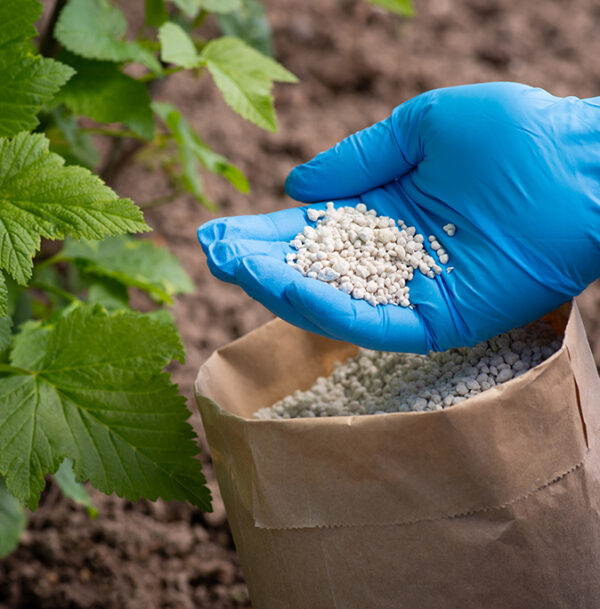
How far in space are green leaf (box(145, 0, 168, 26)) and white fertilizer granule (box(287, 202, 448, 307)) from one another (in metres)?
0.56

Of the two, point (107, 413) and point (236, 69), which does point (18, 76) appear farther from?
point (107, 413)

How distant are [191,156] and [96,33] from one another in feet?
1.13

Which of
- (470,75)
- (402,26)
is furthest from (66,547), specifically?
(402,26)

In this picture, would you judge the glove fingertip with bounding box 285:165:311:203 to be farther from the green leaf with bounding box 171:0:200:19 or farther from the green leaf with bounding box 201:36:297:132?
the green leaf with bounding box 171:0:200:19

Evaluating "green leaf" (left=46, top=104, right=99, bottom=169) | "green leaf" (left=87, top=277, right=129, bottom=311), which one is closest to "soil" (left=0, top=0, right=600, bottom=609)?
"green leaf" (left=87, top=277, right=129, bottom=311)

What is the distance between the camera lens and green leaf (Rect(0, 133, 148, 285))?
3.01ft

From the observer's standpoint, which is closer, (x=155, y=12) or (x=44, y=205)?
(x=44, y=205)

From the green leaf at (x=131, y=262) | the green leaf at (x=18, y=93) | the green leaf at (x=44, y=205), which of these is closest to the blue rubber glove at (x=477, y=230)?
the green leaf at (x=44, y=205)

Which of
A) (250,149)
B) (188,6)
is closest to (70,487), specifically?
(188,6)

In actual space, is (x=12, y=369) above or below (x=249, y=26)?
below

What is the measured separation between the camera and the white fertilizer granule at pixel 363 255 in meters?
1.03

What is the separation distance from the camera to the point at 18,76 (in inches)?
39.6

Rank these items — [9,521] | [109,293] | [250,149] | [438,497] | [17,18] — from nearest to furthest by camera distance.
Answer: [438,497], [17,18], [9,521], [109,293], [250,149]

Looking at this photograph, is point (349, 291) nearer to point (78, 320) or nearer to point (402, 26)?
point (78, 320)
